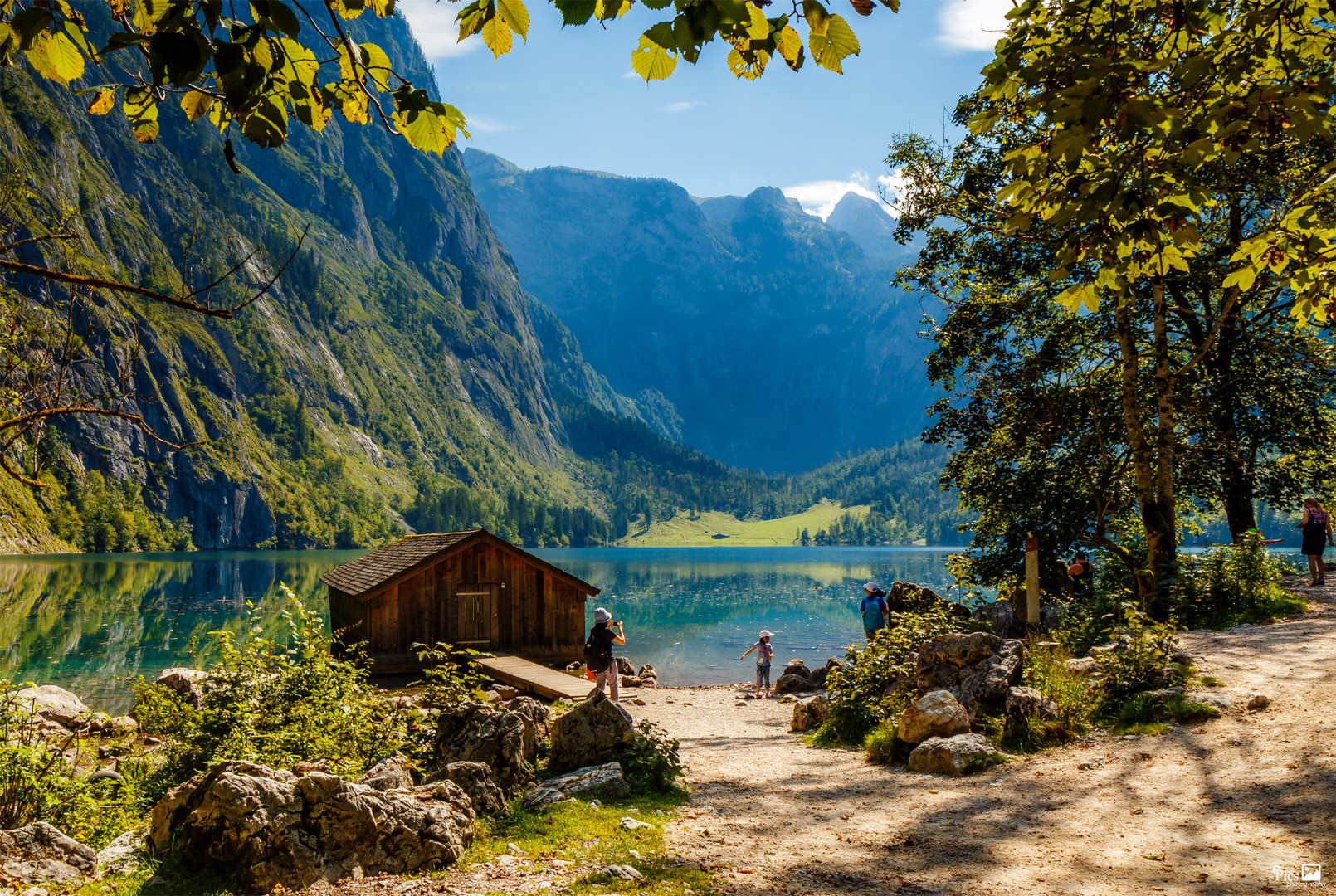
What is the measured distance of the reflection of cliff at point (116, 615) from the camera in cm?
2712

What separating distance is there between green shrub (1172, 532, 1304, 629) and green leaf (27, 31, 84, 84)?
1734cm

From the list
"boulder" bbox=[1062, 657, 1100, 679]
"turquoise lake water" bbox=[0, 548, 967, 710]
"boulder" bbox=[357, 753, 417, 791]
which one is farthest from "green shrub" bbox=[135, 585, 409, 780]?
"boulder" bbox=[1062, 657, 1100, 679]

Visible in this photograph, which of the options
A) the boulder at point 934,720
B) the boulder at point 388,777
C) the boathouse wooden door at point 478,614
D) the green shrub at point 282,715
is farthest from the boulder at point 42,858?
the boathouse wooden door at point 478,614

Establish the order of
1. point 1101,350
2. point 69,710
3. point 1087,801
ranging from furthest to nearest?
point 1101,350 → point 69,710 → point 1087,801

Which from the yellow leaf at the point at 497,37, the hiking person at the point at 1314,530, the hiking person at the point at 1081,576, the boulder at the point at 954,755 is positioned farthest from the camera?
the hiking person at the point at 1081,576

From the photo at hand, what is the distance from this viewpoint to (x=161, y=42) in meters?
2.73

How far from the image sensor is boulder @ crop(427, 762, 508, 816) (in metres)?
7.80

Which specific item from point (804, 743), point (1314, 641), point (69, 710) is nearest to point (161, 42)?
point (804, 743)

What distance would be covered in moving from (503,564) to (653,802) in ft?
47.7

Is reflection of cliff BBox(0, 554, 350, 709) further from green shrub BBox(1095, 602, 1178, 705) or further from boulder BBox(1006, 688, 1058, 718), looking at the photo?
green shrub BBox(1095, 602, 1178, 705)

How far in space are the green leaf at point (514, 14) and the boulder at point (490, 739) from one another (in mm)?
7401

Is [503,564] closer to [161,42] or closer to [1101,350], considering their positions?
[1101,350]

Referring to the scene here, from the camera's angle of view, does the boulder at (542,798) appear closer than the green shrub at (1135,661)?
Yes

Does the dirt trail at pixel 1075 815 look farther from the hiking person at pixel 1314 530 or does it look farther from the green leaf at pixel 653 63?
the hiking person at pixel 1314 530
